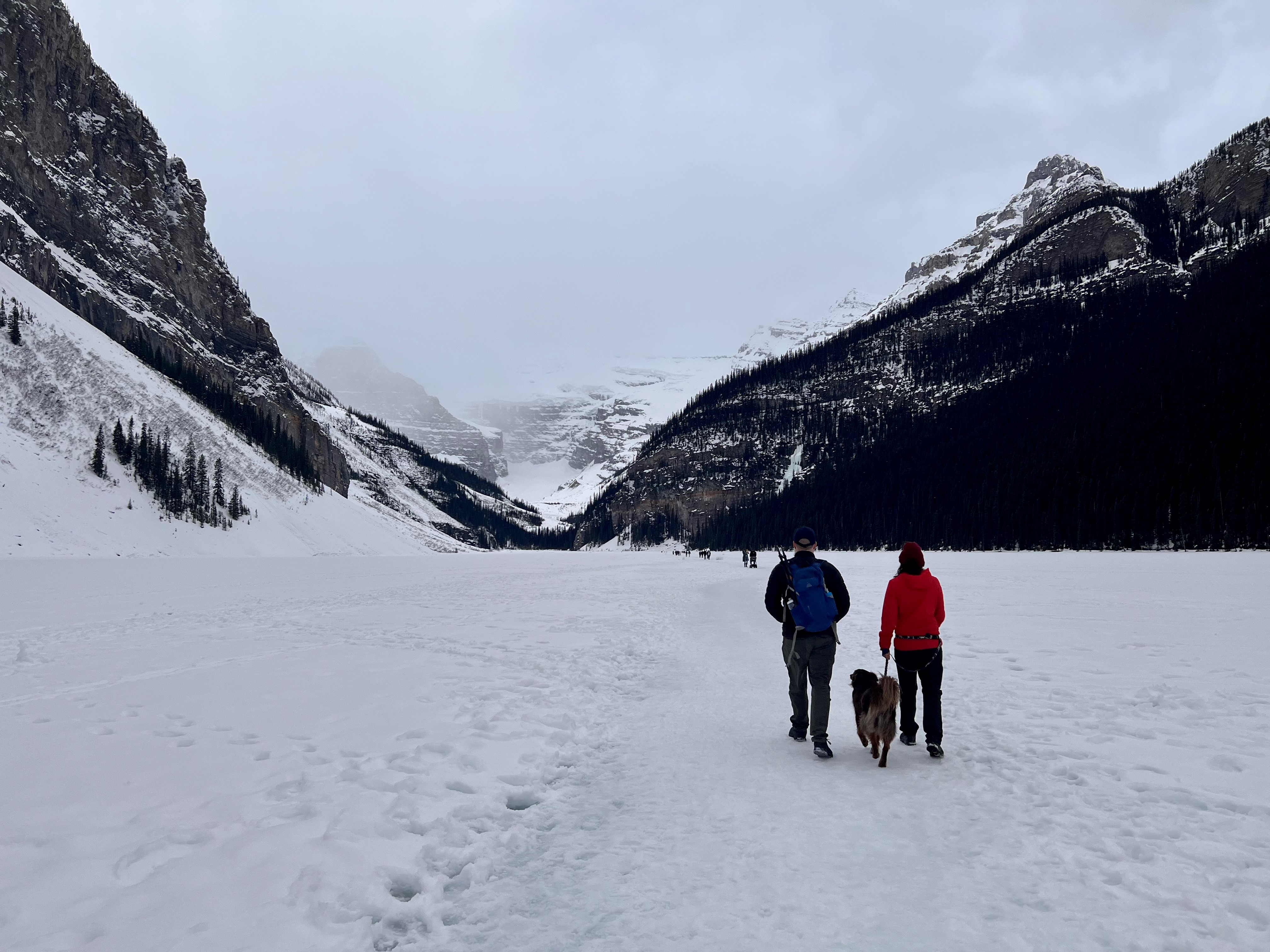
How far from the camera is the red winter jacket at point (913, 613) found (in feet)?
25.1

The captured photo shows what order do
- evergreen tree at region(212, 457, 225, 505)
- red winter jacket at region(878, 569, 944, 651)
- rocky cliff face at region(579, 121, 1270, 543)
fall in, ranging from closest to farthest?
1. red winter jacket at region(878, 569, 944, 651)
2. evergreen tree at region(212, 457, 225, 505)
3. rocky cliff face at region(579, 121, 1270, 543)

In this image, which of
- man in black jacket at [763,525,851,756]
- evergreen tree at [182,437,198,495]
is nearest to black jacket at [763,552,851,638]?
man in black jacket at [763,525,851,756]

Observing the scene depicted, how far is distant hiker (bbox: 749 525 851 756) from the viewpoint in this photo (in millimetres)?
7734

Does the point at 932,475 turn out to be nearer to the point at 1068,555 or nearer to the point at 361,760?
the point at 1068,555

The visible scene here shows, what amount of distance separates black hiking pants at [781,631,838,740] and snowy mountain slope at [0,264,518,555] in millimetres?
57932

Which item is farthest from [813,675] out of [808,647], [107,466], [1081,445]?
[1081,445]

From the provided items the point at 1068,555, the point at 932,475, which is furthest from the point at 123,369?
the point at 932,475

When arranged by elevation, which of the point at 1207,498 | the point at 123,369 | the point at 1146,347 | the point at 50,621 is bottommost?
the point at 50,621

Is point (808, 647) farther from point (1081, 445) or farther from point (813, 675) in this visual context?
point (1081, 445)

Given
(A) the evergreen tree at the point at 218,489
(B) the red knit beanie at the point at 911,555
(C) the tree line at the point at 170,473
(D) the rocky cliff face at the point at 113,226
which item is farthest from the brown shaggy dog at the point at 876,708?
(D) the rocky cliff face at the point at 113,226

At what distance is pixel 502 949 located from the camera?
3.80m

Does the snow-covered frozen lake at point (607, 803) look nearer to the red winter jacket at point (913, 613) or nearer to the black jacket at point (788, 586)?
the red winter jacket at point (913, 613)

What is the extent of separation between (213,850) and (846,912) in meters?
4.55

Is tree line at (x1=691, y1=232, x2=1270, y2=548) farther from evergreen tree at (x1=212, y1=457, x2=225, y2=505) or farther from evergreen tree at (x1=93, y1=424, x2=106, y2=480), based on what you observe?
evergreen tree at (x1=93, y1=424, x2=106, y2=480)
